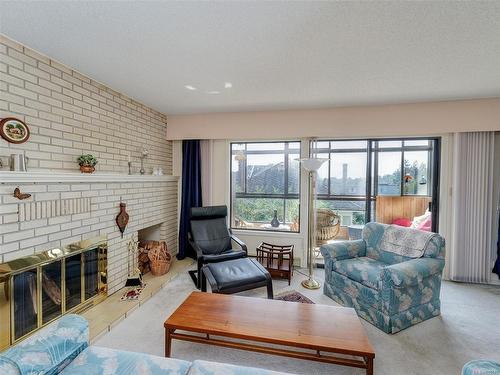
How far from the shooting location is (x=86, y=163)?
7.82 feet

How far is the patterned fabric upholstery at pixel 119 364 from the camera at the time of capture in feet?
4.29

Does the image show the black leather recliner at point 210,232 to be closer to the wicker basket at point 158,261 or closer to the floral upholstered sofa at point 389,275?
the wicker basket at point 158,261

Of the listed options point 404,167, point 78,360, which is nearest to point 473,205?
point 404,167

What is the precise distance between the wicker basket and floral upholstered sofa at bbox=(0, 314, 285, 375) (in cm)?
184

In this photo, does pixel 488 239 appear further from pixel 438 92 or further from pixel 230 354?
pixel 230 354

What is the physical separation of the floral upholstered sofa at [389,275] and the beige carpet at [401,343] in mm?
126

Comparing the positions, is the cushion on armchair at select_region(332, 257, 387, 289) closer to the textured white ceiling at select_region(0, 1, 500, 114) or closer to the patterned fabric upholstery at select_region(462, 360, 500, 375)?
the patterned fabric upholstery at select_region(462, 360, 500, 375)

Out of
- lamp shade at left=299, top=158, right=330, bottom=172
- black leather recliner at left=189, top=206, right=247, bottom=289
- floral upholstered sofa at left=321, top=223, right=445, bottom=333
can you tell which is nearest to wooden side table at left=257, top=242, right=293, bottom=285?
black leather recliner at left=189, top=206, right=247, bottom=289

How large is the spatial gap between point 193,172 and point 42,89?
7.30 feet

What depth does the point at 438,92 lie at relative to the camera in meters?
2.86

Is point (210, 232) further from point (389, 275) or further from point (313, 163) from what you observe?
point (389, 275)

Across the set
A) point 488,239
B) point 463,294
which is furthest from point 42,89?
point 488,239

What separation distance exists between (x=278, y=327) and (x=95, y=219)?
6.81ft

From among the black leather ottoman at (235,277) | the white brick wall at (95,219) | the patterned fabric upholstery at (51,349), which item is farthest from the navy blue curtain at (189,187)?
the patterned fabric upholstery at (51,349)
